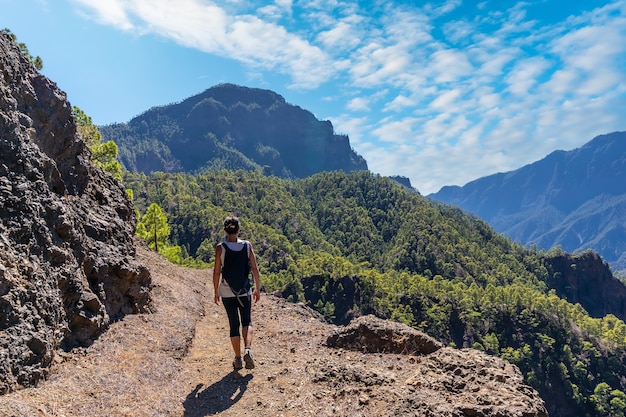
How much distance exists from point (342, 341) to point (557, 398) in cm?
9223

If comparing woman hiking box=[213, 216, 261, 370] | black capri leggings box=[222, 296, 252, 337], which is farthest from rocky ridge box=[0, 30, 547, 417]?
black capri leggings box=[222, 296, 252, 337]

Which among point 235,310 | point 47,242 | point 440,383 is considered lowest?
point 440,383

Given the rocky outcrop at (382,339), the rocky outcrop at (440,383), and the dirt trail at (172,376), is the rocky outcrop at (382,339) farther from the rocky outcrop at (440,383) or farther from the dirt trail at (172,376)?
the dirt trail at (172,376)

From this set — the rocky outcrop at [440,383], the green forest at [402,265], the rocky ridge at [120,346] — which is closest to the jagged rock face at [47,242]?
the rocky ridge at [120,346]

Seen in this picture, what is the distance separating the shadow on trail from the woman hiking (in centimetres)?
31

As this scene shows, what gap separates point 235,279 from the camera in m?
7.36

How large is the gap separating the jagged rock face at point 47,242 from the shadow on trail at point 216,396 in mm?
2306

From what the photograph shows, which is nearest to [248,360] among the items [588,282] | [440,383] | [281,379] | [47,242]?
[281,379]

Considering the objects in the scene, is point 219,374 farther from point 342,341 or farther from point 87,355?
point 342,341

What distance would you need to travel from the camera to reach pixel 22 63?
1066cm

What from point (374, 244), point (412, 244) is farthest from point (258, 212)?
point (412, 244)

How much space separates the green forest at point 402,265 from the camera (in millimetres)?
83312

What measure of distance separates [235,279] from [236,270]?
17 cm

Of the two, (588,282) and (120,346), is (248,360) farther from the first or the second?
(588,282)
